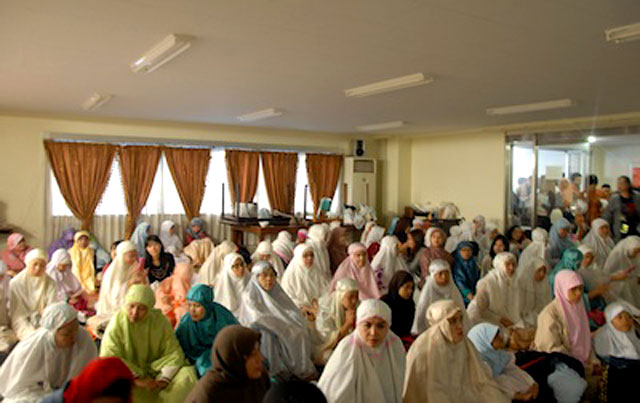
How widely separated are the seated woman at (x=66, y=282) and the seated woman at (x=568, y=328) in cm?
427

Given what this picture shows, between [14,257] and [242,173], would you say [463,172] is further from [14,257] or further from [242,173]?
[14,257]

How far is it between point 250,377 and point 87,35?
254cm

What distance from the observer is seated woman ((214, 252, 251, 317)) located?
14.6 ft

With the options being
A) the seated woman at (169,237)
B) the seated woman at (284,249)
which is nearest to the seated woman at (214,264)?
the seated woman at (284,249)

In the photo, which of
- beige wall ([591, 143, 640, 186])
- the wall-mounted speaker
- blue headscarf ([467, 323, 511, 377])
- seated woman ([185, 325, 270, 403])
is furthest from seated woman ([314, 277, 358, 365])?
the wall-mounted speaker

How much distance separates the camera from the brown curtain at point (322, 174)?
391 inches

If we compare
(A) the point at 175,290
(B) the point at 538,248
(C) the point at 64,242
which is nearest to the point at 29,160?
(C) the point at 64,242

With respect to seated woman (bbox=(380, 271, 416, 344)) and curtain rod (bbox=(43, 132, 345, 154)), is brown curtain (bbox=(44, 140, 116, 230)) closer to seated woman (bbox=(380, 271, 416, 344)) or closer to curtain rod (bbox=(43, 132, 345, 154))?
curtain rod (bbox=(43, 132, 345, 154))

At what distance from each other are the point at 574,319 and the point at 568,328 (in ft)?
0.29

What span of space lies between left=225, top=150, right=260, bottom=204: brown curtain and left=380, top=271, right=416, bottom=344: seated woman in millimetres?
5176

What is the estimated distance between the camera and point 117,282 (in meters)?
4.71

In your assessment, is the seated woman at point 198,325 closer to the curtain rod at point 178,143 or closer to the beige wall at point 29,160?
the beige wall at point 29,160

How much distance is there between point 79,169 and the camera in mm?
7738

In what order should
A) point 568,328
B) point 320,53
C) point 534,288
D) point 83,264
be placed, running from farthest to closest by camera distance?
point 83,264
point 534,288
point 568,328
point 320,53
